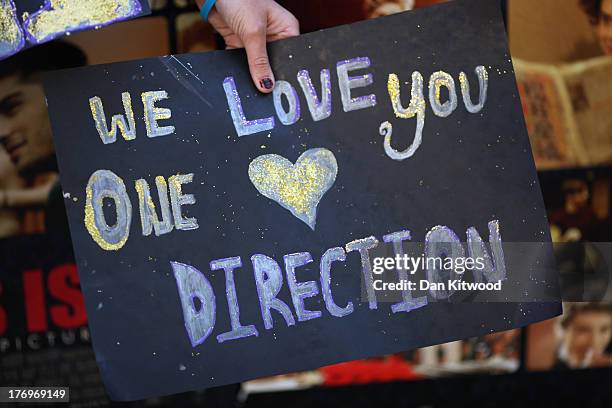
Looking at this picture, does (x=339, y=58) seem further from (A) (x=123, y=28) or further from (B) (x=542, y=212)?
(A) (x=123, y=28)

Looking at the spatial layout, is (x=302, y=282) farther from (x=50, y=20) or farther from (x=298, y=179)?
(x=50, y=20)

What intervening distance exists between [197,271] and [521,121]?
816 millimetres

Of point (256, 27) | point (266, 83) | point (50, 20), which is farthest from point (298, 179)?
point (50, 20)

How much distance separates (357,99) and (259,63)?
238mm

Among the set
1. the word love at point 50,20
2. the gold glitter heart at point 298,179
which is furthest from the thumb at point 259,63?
the word love at point 50,20

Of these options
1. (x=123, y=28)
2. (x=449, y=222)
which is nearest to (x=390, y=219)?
(x=449, y=222)

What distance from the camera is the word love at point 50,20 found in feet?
5.11

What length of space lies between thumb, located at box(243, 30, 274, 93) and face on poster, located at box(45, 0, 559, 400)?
0.03 meters

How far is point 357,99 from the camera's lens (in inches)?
65.7

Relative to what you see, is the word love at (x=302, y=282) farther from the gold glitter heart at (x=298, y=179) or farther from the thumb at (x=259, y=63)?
the thumb at (x=259, y=63)

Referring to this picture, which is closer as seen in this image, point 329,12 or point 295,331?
point 295,331

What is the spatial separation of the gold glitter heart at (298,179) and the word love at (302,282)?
0.11 m

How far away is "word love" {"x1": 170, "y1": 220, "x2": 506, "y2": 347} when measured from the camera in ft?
5.35

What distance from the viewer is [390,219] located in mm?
1661
